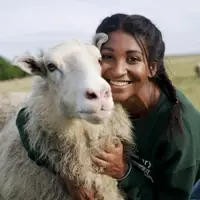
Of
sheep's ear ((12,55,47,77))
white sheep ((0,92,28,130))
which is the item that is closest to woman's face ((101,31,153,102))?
sheep's ear ((12,55,47,77))

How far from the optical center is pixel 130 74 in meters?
4.22

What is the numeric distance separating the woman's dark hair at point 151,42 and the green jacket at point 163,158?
7 centimetres

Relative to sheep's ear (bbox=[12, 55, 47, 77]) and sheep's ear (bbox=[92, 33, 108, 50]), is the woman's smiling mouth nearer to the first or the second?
sheep's ear (bbox=[92, 33, 108, 50])

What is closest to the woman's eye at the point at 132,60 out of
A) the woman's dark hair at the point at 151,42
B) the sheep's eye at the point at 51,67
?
the woman's dark hair at the point at 151,42

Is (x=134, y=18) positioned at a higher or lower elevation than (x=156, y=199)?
higher

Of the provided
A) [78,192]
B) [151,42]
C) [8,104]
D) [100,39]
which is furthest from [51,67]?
[8,104]

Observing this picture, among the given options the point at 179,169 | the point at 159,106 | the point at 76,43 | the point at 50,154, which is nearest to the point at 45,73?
the point at 76,43

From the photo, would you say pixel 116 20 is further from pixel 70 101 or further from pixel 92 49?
pixel 70 101

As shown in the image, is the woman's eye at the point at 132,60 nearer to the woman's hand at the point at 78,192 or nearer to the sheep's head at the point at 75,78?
the sheep's head at the point at 75,78

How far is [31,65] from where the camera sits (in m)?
4.27

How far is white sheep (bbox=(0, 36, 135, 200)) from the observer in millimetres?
3945

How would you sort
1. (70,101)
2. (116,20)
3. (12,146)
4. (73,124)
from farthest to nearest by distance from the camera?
(12,146) → (116,20) → (73,124) → (70,101)

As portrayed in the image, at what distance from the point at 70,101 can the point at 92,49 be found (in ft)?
1.78

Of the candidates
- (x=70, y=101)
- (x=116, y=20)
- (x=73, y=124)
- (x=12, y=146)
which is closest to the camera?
(x=70, y=101)
